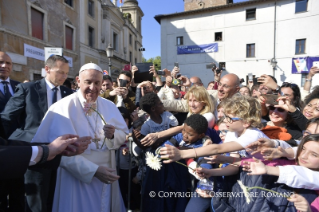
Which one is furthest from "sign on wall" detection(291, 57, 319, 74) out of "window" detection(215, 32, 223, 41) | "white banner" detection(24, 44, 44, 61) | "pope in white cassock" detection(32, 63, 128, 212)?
"pope in white cassock" detection(32, 63, 128, 212)

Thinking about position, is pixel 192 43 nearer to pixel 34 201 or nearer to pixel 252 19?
Answer: pixel 252 19

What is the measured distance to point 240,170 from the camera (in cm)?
223

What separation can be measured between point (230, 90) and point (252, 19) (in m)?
22.1

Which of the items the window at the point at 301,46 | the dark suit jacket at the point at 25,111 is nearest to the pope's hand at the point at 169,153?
the dark suit jacket at the point at 25,111

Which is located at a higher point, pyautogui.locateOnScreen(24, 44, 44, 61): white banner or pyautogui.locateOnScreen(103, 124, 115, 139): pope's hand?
pyautogui.locateOnScreen(24, 44, 44, 61): white banner

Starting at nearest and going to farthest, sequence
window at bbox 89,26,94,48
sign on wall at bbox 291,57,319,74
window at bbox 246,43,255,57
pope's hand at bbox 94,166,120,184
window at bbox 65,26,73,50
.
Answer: pope's hand at bbox 94,166,120,184
window at bbox 65,26,73,50
sign on wall at bbox 291,57,319,74
window at bbox 89,26,94,48
window at bbox 246,43,255,57

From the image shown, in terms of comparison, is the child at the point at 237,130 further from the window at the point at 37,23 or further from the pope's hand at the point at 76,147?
the window at the point at 37,23

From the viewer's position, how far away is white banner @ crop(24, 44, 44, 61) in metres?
12.8

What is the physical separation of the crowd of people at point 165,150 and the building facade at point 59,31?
1111cm

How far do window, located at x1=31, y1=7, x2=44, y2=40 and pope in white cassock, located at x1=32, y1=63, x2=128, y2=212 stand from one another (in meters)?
14.1

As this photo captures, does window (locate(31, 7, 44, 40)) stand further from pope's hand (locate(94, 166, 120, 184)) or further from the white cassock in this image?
pope's hand (locate(94, 166, 120, 184))

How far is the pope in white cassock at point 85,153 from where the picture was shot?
2240 mm

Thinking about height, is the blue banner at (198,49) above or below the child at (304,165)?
above

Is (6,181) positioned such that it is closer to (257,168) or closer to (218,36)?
(257,168)
